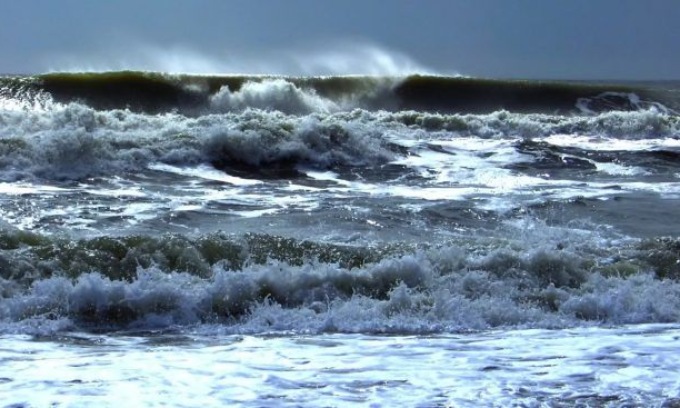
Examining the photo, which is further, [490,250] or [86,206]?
[86,206]

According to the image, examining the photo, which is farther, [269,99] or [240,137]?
[269,99]

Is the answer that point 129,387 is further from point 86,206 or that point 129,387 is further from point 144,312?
point 86,206

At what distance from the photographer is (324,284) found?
7.69 metres

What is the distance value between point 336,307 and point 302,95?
18.7m

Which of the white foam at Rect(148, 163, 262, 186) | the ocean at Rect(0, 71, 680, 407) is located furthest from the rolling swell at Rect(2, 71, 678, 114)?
the white foam at Rect(148, 163, 262, 186)

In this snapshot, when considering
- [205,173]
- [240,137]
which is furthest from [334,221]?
[240,137]

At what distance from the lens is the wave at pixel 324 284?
6914 mm

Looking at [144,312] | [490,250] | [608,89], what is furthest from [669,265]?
[608,89]

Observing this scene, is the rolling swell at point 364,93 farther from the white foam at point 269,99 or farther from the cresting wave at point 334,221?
the cresting wave at point 334,221

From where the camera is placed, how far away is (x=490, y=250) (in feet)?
28.6

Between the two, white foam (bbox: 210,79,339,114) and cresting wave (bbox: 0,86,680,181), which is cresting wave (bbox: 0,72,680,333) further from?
white foam (bbox: 210,79,339,114)

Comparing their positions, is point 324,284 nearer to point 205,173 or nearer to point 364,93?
point 205,173

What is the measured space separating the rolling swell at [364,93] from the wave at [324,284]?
16.3 meters

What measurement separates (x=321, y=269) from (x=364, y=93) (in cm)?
2030
